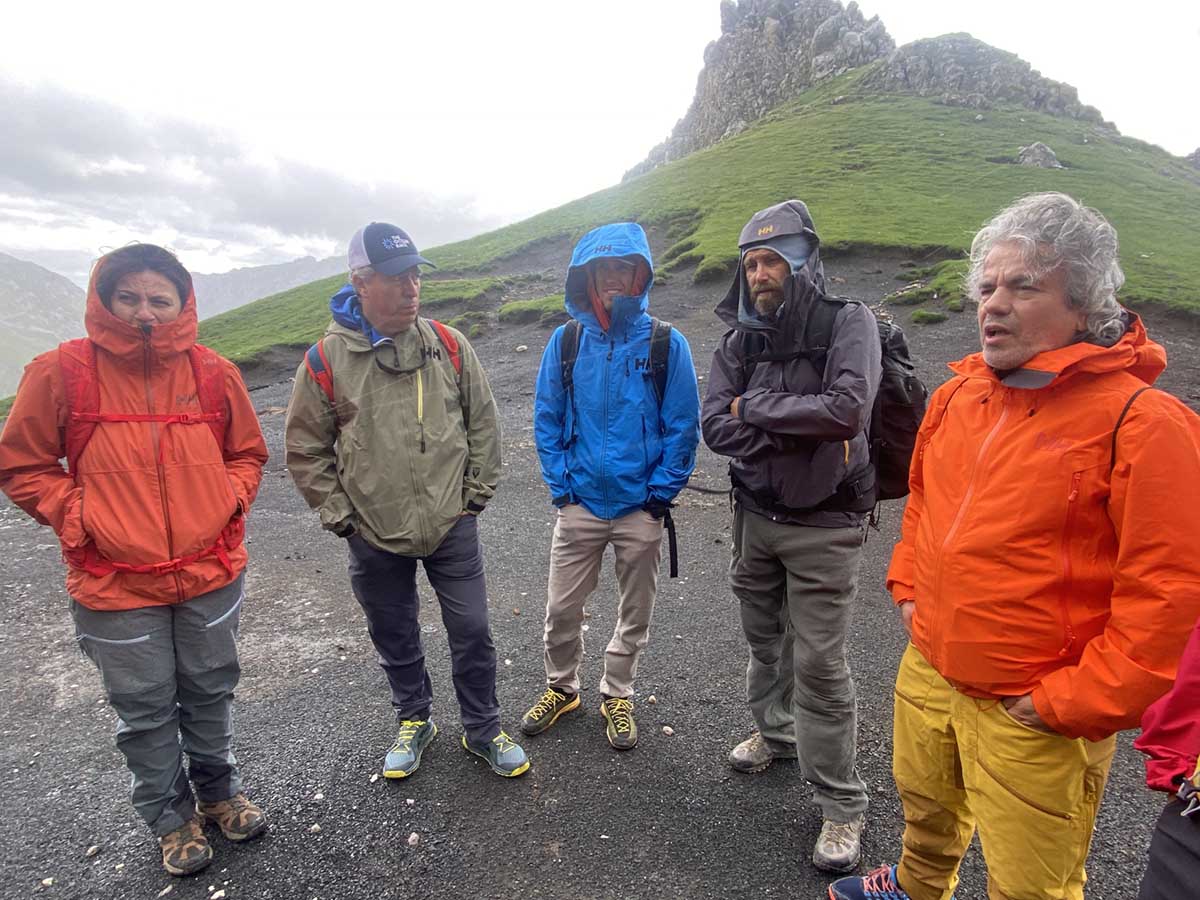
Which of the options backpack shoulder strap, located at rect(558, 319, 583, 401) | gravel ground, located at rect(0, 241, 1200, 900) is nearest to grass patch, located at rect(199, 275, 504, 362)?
gravel ground, located at rect(0, 241, 1200, 900)

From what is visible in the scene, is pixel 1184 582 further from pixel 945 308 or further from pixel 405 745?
pixel 945 308

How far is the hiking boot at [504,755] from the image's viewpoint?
4.35 meters

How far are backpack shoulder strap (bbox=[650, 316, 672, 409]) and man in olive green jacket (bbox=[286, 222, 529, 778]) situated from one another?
3.95ft

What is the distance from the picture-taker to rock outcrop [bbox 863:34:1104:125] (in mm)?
67938

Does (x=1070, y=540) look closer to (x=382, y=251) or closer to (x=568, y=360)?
(x=568, y=360)

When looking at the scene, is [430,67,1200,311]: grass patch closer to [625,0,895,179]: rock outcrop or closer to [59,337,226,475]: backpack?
[625,0,895,179]: rock outcrop

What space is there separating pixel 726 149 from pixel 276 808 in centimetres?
7557

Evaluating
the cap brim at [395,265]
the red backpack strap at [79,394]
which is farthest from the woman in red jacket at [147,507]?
the cap brim at [395,265]

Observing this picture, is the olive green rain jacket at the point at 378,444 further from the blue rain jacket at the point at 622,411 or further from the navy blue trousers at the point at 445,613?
the blue rain jacket at the point at 622,411

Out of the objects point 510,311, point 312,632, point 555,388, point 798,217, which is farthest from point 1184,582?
point 510,311

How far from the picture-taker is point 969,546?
2.49 metres

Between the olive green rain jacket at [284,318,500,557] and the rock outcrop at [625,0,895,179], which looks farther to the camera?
the rock outcrop at [625,0,895,179]

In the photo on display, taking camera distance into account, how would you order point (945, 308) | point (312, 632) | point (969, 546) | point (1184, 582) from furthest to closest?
point (945, 308)
point (312, 632)
point (969, 546)
point (1184, 582)

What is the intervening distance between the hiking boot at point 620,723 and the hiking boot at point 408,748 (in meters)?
1.28
